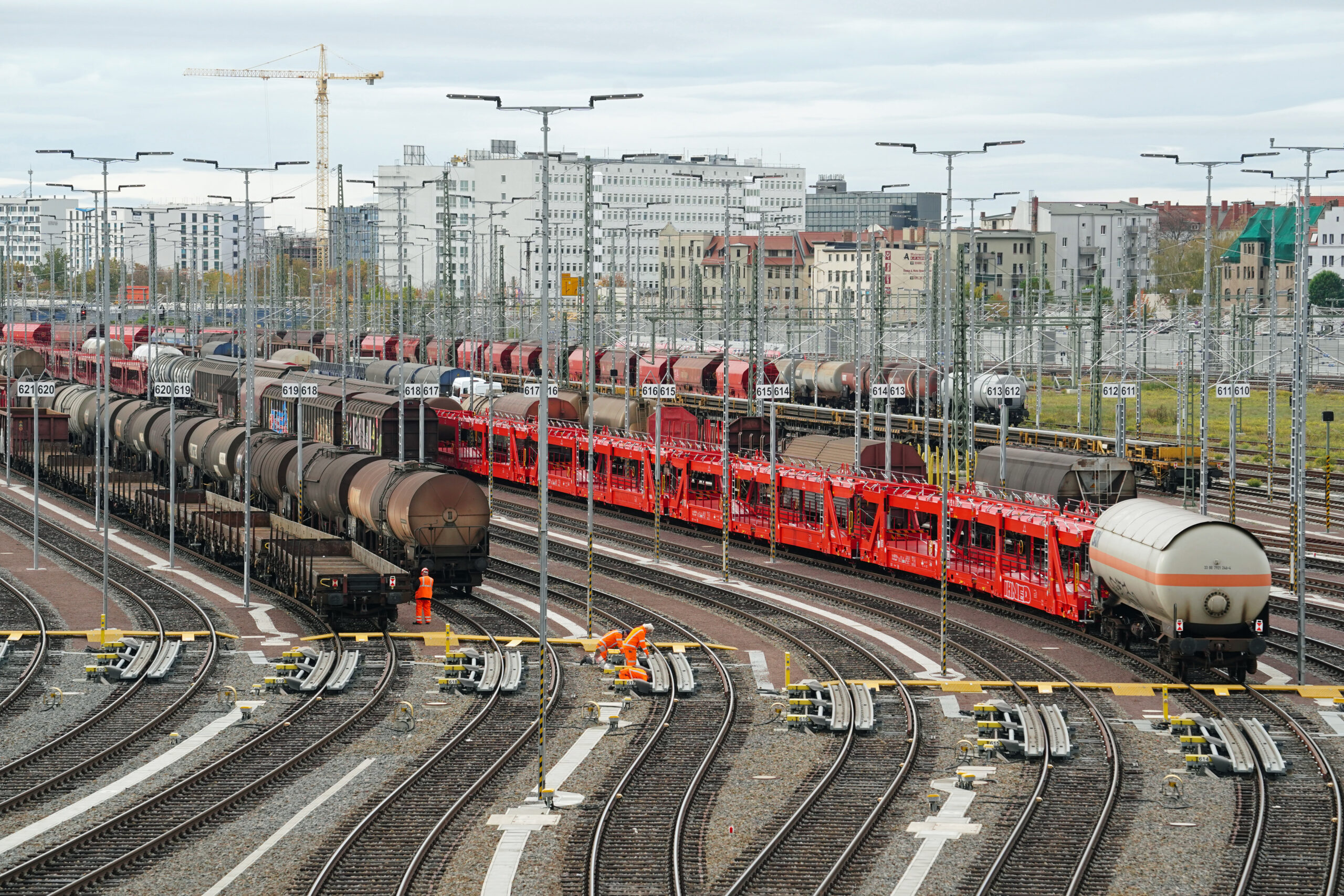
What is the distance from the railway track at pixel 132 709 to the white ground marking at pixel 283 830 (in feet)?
14.2

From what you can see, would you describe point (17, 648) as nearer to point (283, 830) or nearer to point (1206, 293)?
point (283, 830)

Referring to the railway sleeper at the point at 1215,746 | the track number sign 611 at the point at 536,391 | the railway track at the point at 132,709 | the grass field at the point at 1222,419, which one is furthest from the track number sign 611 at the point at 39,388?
the railway sleeper at the point at 1215,746

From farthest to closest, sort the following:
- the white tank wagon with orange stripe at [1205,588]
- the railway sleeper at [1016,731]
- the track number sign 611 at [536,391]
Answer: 1. the track number sign 611 at [536,391]
2. the white tank wagon with orange stripe at [1205,588]
3. the railway sleeper at [1016,731]

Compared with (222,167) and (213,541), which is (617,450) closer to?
(213,541)

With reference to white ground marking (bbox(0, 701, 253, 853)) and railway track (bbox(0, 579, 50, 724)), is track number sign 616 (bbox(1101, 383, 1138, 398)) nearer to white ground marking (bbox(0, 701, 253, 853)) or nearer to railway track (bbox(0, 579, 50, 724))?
white ground marking (bbox(0, 701, 253, 853))

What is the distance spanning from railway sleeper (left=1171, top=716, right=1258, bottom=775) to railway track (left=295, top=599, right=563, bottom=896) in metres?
11.0

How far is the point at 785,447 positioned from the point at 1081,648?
2138 centimetres

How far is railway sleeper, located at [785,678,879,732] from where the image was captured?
94.9 ft

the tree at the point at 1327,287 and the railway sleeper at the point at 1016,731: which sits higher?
the tree at the point at 1327,287

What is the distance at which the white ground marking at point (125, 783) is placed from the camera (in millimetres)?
23141

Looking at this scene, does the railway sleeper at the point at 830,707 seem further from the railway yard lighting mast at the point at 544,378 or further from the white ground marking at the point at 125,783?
the white ground marking at the point at 125,783

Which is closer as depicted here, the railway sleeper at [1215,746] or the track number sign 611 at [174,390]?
the railway sleeper at [1215,746]

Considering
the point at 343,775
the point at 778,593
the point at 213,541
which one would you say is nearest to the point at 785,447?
the point at 778,593

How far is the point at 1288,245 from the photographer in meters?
168
